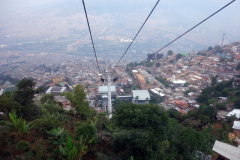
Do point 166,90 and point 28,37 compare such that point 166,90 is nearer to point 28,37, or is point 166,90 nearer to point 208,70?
point 208,70

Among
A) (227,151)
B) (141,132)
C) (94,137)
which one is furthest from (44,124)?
(227,151)

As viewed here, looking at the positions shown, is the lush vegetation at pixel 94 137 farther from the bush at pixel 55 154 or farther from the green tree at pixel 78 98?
the green tree at pixel 78 98

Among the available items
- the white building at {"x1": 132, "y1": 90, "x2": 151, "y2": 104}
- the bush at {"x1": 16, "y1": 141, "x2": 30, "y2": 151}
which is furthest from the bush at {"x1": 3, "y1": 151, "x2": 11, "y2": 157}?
the white building at {"x1": 132, "y1": 90, "x2": 151, "y2": 104}

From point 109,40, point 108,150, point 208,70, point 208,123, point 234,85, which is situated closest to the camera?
point 108,150

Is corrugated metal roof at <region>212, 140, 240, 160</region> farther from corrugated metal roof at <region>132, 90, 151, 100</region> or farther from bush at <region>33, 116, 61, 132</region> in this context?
corrugated metal roof at <region>132, 90, 151, 100</region>

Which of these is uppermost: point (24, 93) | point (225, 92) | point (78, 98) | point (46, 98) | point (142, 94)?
point (24, 93)

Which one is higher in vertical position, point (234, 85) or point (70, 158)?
point (70, 158)

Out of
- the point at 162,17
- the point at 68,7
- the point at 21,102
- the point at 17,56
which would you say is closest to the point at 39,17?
the point at 68,7

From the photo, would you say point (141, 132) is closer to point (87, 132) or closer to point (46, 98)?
point (87, 132)

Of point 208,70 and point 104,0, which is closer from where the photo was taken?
point 208,70
